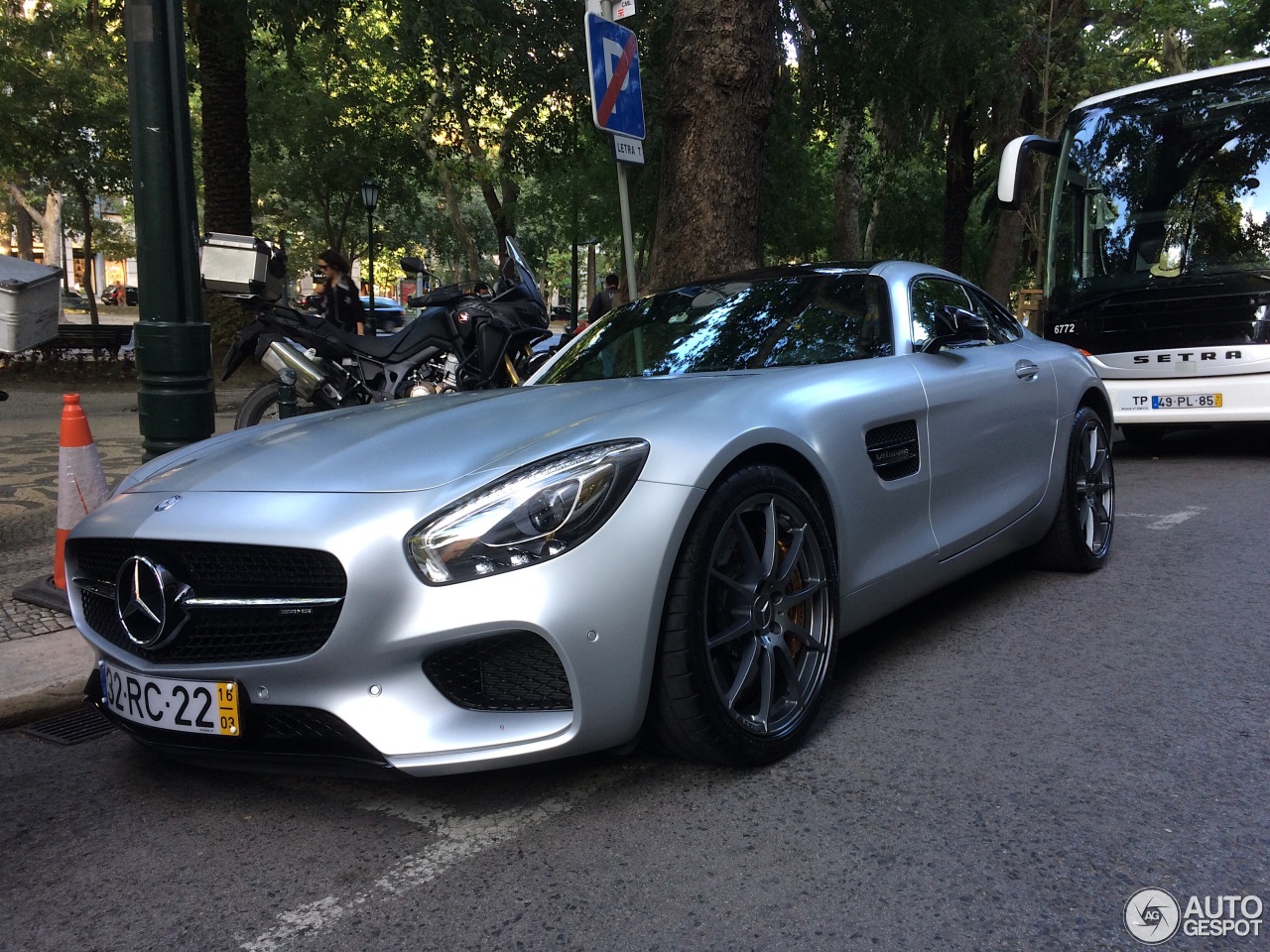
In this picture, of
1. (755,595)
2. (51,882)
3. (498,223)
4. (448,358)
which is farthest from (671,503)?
(498,223)

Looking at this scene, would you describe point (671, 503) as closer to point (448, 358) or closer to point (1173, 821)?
point (1173, 821)

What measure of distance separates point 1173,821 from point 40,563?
16.4 feet

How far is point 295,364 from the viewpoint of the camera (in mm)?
7664

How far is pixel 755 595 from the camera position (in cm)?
284

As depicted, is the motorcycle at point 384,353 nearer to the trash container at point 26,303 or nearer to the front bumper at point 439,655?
the trash container at point 26,303

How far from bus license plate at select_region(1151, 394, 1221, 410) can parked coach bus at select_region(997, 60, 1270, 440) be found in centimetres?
1

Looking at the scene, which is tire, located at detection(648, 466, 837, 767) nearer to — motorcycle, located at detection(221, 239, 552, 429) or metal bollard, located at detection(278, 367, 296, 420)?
metal bollard, located at detection(278, 367, 296, 420)

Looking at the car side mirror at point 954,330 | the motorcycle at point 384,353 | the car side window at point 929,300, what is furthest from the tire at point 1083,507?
the motorcycle at point 384,353

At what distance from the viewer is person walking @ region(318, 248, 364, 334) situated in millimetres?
10883

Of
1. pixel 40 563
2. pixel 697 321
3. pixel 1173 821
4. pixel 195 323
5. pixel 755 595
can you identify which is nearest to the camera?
pixel 1173 821

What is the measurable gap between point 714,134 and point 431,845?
6.48m

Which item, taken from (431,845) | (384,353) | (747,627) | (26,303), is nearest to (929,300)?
(747,627)

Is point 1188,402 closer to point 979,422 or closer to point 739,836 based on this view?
point 979,422

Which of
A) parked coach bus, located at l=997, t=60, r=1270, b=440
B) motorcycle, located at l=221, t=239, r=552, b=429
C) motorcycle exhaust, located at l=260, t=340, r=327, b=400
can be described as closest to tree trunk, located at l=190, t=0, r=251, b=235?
motorcycle, located at l=221, t=239, r=552, b=429
